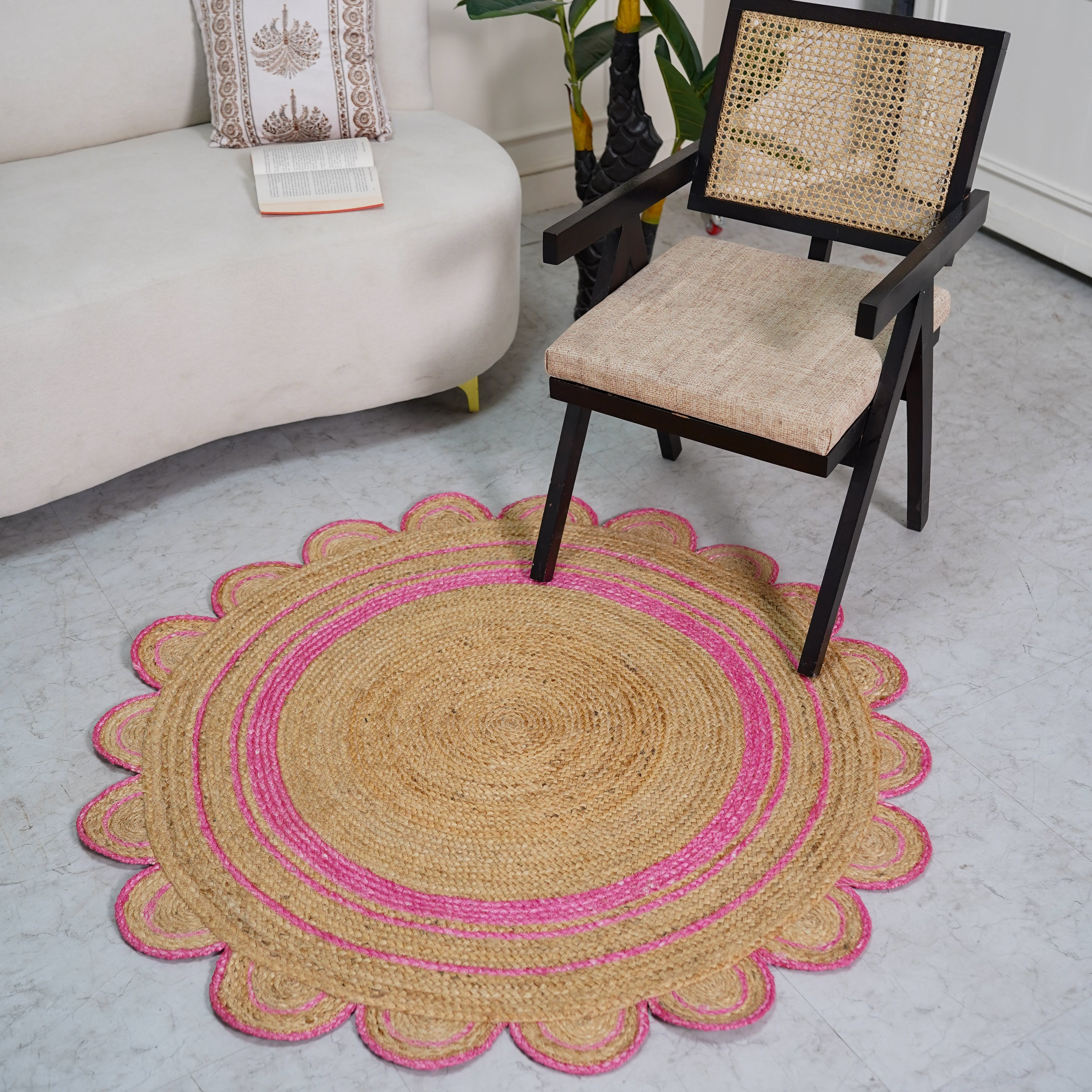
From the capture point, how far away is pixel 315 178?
7.41ft

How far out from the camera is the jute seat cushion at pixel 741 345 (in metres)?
1.68

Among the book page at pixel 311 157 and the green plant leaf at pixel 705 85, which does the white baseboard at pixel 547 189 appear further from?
the book page at pixel 311 157

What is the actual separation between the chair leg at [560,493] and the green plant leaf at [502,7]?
1.00 m

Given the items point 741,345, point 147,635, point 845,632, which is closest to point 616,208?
point 741,345

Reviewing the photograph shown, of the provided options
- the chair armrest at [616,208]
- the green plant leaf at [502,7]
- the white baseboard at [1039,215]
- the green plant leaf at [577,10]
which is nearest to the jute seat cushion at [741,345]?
the chair armrest at [616,208]

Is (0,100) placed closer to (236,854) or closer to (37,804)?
(37,804)

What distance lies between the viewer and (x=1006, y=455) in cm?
238

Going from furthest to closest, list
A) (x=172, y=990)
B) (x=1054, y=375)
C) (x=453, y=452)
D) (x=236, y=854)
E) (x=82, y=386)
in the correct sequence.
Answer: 1. (x=1054, y=375)
2. (x=453, y=452)
3. (x=82, y=386)
4. (x=236, y=854)
5. (x=172, y=990)

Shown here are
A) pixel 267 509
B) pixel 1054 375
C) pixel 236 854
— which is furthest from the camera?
pixel 1054 375

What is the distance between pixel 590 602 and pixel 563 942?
0.68m

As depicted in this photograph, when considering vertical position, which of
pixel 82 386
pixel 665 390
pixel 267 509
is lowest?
pixel 267 509

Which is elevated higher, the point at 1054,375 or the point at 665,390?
the point at 665,390

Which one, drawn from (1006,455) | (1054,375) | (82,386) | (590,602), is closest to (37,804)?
(82,386)

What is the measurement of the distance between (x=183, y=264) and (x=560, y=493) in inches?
30.2
